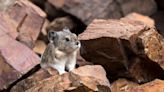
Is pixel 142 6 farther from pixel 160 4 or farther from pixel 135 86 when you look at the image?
pixel 135 86

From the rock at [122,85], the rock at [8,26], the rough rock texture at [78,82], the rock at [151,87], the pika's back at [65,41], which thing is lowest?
the rock at [122,85]

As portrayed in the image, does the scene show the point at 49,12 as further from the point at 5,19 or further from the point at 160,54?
the point at 160,54

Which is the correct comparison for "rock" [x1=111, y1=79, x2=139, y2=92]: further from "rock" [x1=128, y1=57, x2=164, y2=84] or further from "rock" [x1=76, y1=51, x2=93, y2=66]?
"rock" [x1=76, y1=51, x2=93, y2=66]

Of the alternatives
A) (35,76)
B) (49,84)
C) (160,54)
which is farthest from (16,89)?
(160,54)

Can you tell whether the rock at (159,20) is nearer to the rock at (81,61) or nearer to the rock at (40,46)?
the rock at (40,46)

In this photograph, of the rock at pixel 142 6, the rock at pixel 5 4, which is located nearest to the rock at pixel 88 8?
the rock at pixel 142 6

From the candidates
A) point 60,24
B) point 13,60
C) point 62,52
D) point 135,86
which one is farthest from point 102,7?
point 62,52

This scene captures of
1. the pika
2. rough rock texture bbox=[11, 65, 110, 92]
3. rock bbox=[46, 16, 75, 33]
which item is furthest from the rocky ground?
rock bbox=[46, 16, 75, 33]
